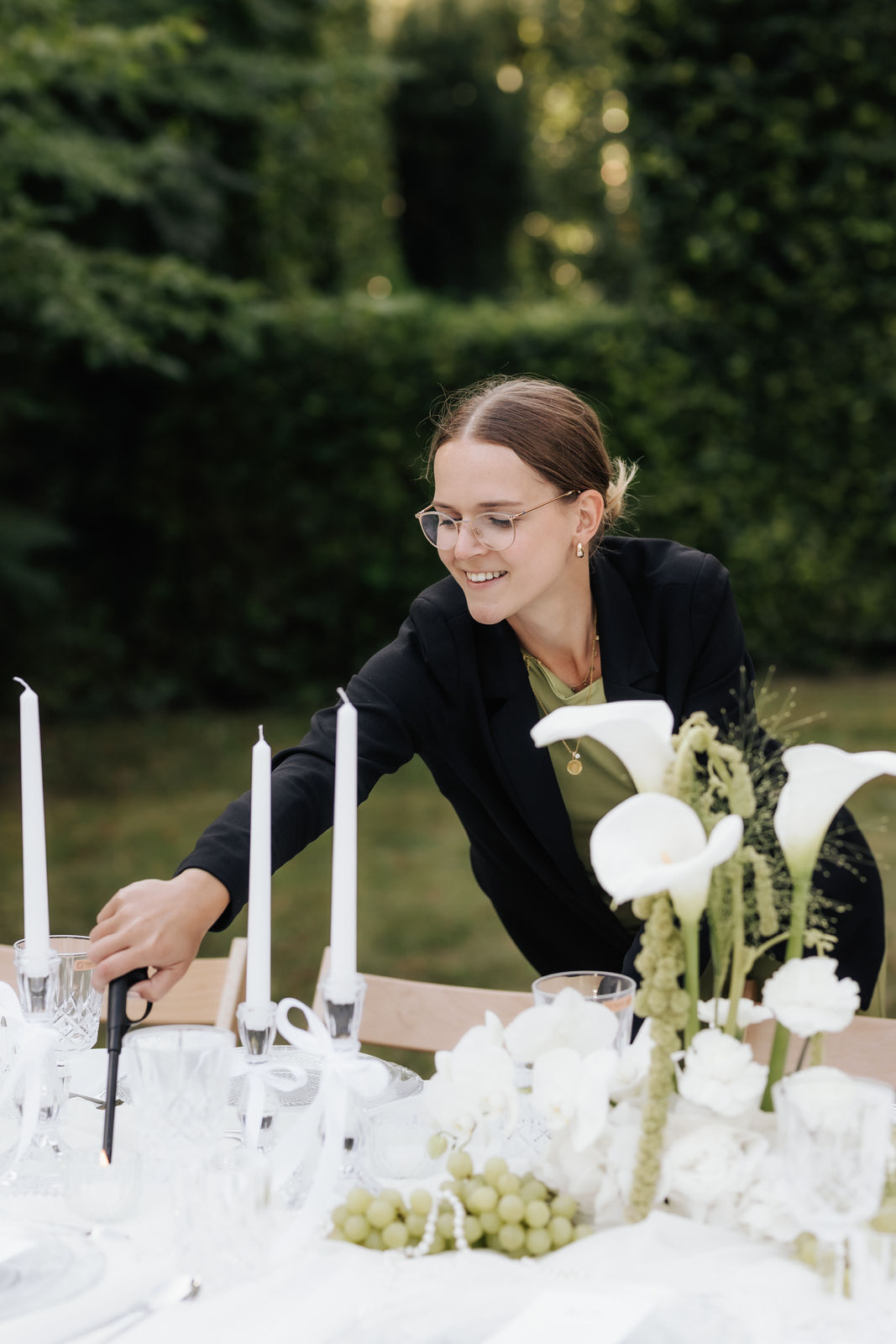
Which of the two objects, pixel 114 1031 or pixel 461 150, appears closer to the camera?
pixel 114 1031

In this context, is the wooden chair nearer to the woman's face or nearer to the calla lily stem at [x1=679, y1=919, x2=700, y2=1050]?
the woman's face

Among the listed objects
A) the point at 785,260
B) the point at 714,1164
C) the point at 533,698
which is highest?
the point at 785,260

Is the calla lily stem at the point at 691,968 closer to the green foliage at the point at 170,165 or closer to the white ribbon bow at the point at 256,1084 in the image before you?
the white ribbon bow at the point at 256,1084

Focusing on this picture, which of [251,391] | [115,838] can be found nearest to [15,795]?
[115,838]

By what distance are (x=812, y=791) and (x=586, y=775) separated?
3.66 ft

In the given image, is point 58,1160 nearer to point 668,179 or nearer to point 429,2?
point 668,179

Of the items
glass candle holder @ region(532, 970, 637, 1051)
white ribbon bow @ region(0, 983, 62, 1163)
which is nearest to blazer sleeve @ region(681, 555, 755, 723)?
glass candle holder @ region(532, 970, 637, 1051)

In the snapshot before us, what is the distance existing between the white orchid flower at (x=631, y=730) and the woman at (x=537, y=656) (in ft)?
2.47

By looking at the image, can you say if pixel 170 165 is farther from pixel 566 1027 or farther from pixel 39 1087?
pixel 566 1027

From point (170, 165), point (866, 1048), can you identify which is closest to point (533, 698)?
point (866, 1048)

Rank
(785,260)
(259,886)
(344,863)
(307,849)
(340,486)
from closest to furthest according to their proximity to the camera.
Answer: (344,863) < (259,886) < (307,849) < (785,260) < (340,486)

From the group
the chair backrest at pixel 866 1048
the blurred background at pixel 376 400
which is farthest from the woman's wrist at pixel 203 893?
the blurred background at pixel 376 400

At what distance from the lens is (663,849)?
3.78ft

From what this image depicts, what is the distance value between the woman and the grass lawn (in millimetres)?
1560
